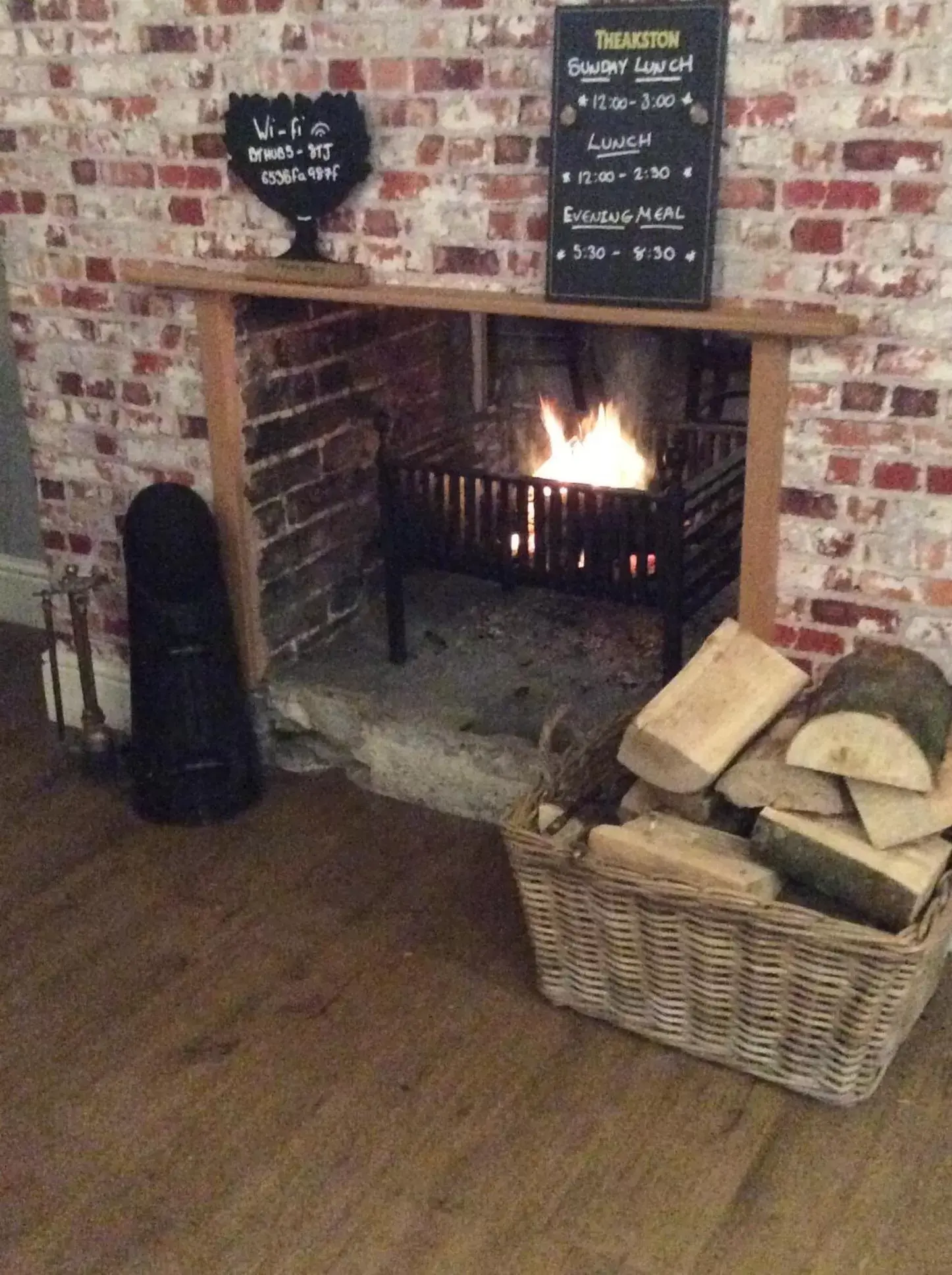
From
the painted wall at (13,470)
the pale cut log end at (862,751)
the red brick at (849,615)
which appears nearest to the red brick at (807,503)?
the red brick at (849,615)

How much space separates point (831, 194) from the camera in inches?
77.7

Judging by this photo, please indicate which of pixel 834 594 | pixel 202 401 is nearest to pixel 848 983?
pixel 834 594

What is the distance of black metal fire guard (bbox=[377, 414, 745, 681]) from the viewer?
257cm

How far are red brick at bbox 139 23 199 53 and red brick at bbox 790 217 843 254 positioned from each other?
46.7 inches

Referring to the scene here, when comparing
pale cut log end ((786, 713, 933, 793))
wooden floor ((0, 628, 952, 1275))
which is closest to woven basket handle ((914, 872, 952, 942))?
pale cut log end ((786, 713, 933, 793))

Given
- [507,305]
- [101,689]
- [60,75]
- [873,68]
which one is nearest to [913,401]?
[873,68]

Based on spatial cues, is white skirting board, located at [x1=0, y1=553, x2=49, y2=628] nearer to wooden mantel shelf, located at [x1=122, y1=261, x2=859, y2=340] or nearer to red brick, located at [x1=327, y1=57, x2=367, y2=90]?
wooden mantel shelf, located at [x1=122, y1=261, x2=859, y2=340]

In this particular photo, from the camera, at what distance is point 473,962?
230 centimetres

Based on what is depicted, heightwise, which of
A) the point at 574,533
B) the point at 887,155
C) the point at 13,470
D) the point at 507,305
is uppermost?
the point at 887,155

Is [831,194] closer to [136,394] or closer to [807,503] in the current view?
[807,503]

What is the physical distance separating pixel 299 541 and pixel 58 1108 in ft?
4.43

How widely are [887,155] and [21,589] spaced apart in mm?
2740

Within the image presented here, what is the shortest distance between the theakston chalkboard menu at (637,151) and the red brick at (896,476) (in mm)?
390

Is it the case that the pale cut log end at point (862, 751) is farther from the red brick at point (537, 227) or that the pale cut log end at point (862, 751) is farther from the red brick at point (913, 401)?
the red brick at point (537, 227)
